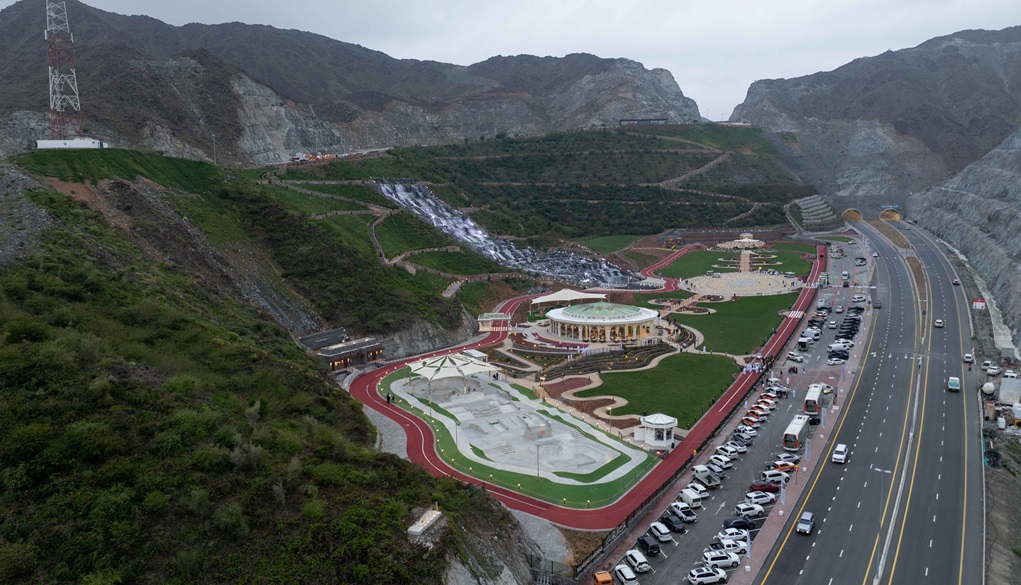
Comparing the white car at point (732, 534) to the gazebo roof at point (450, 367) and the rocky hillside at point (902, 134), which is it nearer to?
the gazebo roof at point (450, 367)

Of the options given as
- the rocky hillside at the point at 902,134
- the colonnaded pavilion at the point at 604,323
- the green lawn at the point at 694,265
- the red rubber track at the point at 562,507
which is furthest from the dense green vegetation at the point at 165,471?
the rocky hillside at the point at 902,134

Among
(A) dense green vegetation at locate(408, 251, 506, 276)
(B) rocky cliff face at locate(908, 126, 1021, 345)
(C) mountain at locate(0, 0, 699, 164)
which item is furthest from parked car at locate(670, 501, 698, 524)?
(C) mountain at locate(0, 0, 699, 164)

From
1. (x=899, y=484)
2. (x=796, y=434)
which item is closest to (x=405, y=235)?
(x=796, y=434)

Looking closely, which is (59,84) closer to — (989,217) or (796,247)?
(796,247)

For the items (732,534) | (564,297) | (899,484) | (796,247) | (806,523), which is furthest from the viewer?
(796,247)

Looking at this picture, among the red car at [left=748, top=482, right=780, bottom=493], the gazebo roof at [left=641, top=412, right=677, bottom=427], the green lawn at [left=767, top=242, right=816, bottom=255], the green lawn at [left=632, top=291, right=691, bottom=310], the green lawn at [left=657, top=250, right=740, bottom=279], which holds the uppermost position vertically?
the green lawn at [left=767, top=242, right=816, bottom=255]

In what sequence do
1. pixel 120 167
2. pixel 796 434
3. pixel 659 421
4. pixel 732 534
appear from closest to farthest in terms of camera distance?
pixel 732 534
pixel 796 434
pixel 659 421
pixel 120 167

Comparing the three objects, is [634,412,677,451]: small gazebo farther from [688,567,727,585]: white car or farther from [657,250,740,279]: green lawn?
[657,250,740,279]: green lawn
